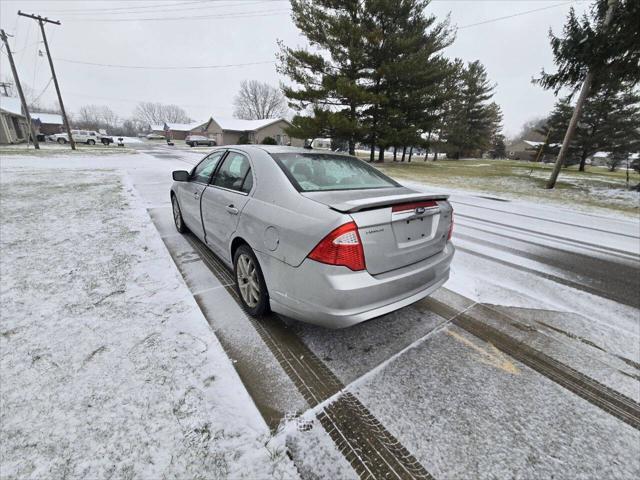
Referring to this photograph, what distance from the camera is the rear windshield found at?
2.50 meters

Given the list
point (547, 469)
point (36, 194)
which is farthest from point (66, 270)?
point (36, 194)

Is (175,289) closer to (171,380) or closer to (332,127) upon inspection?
(171,380)

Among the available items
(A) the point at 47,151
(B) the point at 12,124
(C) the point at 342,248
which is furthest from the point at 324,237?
(B) the point at 12,124

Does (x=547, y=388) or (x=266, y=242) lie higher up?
(x=266, y=242)

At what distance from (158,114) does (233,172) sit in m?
127

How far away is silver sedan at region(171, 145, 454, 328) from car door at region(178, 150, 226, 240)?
2.02ft

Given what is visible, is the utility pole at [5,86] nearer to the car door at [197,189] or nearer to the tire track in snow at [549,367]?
the car door at [197,189]

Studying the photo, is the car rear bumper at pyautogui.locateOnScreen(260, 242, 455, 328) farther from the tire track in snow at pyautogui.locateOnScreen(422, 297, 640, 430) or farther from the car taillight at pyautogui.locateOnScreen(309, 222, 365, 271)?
the tire track in snow at pyautogui.locateOnScreen(422, 297, 640, 430)

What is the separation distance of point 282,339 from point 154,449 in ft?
3.55

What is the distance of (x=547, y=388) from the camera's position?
1972 mm

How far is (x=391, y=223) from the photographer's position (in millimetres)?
2018

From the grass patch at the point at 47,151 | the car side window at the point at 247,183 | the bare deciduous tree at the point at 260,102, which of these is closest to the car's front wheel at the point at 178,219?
the car side window at the point at 247,183

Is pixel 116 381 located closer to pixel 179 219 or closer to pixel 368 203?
pixel 368 203

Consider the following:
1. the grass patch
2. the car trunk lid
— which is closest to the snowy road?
the car trunk lid
